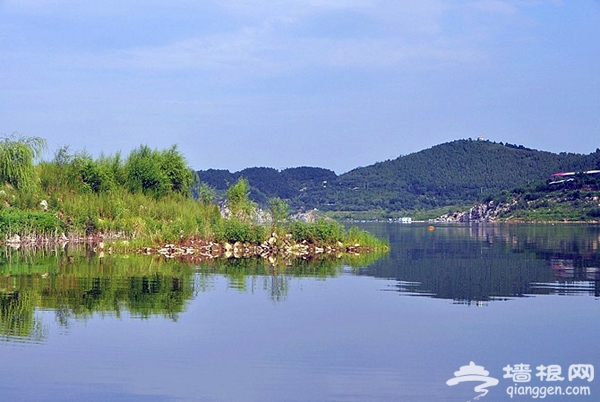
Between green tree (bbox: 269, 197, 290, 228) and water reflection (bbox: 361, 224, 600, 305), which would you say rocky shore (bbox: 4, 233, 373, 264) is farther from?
water reflection (bbox: 361, 224, 600, 305)

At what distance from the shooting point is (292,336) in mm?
14141

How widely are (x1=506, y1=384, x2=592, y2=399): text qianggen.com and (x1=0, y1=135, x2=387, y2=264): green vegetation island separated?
20.7m

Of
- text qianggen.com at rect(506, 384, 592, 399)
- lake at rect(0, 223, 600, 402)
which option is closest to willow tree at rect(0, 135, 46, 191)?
lake at rect(0, 223, 600, 402)

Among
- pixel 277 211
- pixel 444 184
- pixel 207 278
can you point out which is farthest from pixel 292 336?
pixel 444 184

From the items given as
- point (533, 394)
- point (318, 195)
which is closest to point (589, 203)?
point (318, 195)

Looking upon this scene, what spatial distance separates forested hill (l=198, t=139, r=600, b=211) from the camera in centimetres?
15262

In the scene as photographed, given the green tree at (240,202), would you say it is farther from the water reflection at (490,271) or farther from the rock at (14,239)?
the rock at (14,239)

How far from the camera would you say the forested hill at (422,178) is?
153m

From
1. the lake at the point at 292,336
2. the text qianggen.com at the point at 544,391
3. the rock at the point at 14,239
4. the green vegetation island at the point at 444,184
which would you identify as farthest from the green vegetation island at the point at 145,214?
the green vegetation island at the point at 444,184

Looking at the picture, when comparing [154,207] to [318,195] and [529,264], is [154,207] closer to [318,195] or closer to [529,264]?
[529,264]

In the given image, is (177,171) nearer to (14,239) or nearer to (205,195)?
(205,195)

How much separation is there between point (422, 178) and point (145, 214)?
12936 cm

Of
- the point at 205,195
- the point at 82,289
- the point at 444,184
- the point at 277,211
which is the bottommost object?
the point at 82,289

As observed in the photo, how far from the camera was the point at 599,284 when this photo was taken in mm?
22844
